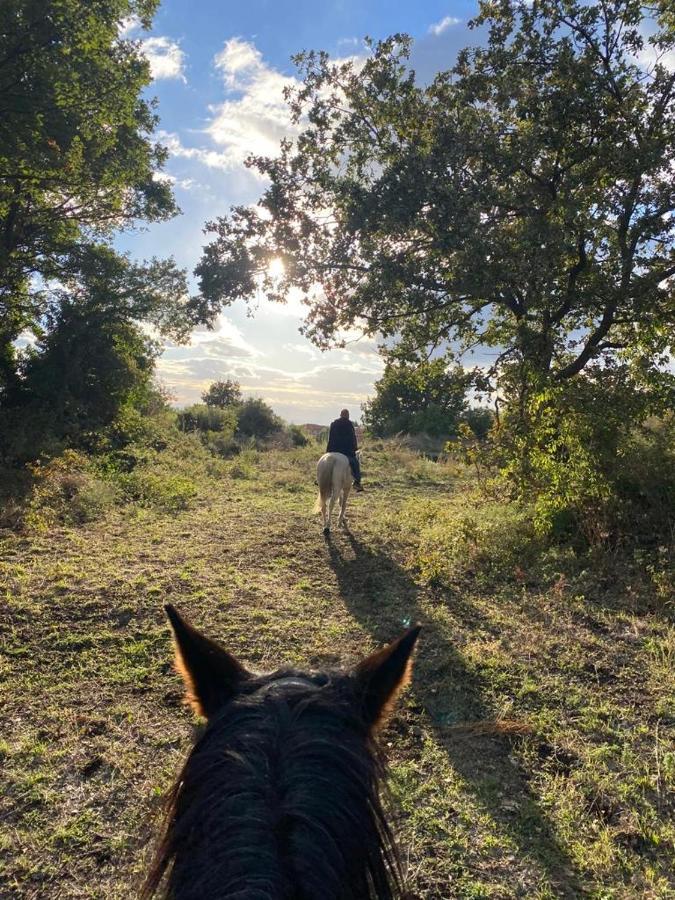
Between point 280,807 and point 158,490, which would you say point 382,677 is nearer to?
point 280,807

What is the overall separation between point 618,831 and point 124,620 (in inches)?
185

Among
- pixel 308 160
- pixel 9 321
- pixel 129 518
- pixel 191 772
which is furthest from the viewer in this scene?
pixel 9 321

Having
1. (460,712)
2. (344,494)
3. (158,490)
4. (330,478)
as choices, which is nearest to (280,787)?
(460,712)

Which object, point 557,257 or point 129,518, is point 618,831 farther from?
point 129,518

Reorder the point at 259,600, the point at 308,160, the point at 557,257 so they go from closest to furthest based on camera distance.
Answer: the point at 259,600 < the point at 557,257 < the point at 308,160

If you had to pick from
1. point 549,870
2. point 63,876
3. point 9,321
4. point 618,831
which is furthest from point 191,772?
point 9,321

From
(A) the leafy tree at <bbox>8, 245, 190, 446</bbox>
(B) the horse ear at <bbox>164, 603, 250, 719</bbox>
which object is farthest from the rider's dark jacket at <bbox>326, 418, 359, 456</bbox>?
(B) the horse ear at <bbox>164, 603, 250, 719</bbox>

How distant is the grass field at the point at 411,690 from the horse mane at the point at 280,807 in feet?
0.94

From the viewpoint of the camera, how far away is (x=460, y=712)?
4.01 metres

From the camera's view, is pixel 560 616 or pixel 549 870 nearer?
pixel 549 870

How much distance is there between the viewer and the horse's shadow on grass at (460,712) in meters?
2.79

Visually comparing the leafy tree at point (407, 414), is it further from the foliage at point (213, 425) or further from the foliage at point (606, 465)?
the foliage at point (606, 465)

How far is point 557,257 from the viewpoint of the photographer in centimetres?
758

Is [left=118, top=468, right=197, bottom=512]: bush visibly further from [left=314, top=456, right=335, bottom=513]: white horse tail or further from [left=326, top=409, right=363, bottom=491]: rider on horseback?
[left=326, top=409, right=363, bottom=491]: rider on horseback
